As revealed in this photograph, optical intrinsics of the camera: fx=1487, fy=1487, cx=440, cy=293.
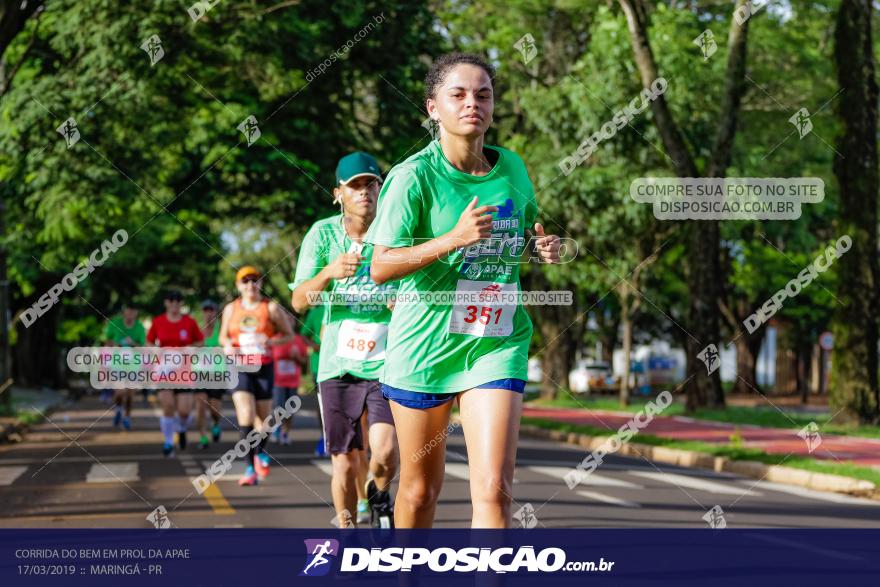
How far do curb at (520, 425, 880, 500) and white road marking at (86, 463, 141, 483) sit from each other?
6.72 m

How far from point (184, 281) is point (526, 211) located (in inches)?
1841

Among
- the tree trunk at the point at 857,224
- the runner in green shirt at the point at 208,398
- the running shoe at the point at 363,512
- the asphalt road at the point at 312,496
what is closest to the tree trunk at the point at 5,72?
the runner in green shirt at the point at 208,398

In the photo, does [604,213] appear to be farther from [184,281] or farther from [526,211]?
[526,211]

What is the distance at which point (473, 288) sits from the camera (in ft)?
18.2

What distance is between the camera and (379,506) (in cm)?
833

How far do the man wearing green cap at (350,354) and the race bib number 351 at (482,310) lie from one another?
2553 mm

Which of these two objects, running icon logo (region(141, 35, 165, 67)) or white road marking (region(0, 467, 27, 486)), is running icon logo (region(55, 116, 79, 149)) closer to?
running icon logo (region(141, 35, 165, 67))

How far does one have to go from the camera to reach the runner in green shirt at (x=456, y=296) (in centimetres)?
546

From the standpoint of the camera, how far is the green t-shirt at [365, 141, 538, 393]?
18.1ft

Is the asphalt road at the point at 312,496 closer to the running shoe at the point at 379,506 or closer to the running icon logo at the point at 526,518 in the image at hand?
the running icon logo at the point at 526,518

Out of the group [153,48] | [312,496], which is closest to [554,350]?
[153,48]

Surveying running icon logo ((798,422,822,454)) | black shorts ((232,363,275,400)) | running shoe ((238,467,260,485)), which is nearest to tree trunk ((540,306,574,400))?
running icon logo ((798,422,822,454))

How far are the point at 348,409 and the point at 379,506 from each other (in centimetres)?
57

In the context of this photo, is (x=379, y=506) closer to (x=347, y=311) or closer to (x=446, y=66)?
(x=347, y=311)
